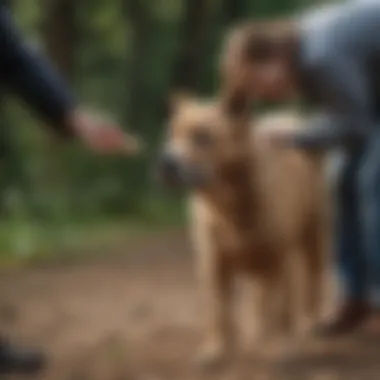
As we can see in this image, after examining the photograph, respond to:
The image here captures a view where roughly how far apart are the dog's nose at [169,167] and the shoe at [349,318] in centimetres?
34

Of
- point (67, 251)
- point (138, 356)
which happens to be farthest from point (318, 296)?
point (67, 251)

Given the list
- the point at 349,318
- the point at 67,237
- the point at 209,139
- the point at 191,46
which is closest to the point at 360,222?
the point at 349,318

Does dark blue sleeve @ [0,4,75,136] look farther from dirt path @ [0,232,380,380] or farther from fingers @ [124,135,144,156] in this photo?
dirt path @ [0,232,380,380]

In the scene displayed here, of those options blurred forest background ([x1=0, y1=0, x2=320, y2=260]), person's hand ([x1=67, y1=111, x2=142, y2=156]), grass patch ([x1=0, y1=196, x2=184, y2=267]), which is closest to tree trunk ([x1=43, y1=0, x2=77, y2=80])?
blurred forest background ([x1=0, y1=0, x2=320, y2=260])

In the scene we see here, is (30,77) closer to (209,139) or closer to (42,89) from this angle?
(42,89)

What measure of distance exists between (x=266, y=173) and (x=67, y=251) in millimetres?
379

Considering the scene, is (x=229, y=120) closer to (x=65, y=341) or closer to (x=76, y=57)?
(x=76, y=57)

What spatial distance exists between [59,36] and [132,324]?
43 cm

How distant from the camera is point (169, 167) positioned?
1.45 metres

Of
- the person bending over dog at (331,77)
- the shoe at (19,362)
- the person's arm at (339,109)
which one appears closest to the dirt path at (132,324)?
the shoe at (19,362)

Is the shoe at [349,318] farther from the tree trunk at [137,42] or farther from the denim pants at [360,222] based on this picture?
the tree trunk at [137,42]

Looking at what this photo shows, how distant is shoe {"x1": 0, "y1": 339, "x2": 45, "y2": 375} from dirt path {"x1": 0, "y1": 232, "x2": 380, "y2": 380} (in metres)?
0.02

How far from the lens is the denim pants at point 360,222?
1.53 meters

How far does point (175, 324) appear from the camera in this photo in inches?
63.3
